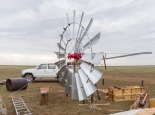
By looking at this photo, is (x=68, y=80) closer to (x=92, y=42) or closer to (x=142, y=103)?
(x=92, y=42)

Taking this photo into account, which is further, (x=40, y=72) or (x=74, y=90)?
(x=40, y=72)

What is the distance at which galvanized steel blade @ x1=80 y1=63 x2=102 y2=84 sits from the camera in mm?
14750

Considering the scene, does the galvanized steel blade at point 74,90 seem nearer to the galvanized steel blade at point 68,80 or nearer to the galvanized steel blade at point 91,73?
the galvanized steel blade at point 68,80

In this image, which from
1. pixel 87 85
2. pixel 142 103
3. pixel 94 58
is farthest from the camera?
pixel 142 103

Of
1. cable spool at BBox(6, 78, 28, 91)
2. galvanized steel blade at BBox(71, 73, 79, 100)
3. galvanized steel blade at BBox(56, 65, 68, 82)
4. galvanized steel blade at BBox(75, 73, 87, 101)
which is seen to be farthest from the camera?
cable spool at BBox(6, 78, 28, 91)

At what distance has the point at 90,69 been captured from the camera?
1535 centimetres

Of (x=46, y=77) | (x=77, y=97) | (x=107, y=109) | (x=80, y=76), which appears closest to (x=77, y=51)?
(x=80, y=76)

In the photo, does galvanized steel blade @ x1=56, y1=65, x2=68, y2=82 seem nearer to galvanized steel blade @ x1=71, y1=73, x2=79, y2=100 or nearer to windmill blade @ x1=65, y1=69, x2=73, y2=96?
windmill blade @ x1=65, y1=69, x2=73, y2=96

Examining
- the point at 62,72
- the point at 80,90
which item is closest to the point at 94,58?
the point at 80,90

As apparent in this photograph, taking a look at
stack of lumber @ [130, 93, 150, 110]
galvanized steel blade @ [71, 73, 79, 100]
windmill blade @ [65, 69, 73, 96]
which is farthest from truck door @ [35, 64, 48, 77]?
stack of lumber @ [130, 93, 150, 110]

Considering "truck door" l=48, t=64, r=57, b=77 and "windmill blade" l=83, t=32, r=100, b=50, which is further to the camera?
"truck door" l=48, t=64, r=57, b=77

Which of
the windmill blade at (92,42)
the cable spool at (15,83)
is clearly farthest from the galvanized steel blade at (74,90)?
the cable spool at (15,83)

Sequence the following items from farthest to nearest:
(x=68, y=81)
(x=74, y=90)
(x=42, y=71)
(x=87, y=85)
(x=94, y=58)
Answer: (x=42, y=71) → (x=68, y=81) → (x=74, y=90) → (x=87, y=85) → (x=94, y=58)

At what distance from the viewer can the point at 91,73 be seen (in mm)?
15328
